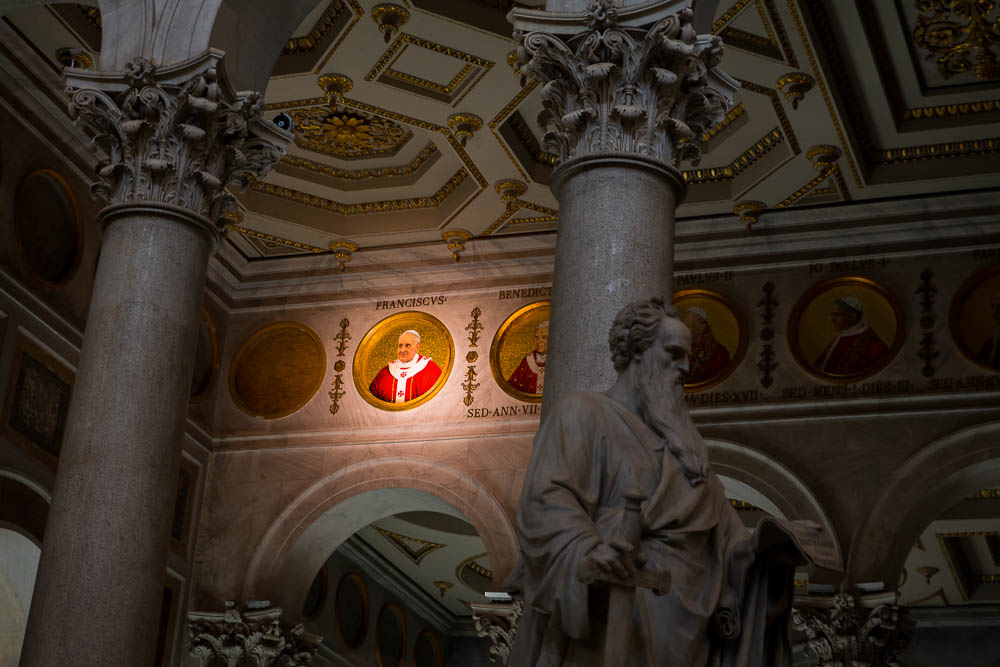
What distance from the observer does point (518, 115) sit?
12820 mm

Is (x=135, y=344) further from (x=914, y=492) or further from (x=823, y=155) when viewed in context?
(x=914, y=492)

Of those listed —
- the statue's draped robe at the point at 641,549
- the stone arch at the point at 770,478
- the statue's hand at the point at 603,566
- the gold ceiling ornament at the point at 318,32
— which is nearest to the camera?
the statue's hand at the point at 603,566

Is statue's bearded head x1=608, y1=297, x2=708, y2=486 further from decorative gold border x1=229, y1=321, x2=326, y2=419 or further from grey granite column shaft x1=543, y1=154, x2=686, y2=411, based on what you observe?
decorative gold border x1=229, y1=321, x2=326, y2=419

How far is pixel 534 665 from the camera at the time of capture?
4.00 m

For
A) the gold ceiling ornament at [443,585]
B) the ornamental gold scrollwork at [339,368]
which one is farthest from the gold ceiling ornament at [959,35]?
the gold ceiling ornament at [443,585]

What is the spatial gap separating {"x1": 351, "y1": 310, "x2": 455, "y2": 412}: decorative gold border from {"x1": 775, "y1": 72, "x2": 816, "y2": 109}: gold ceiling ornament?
393cm

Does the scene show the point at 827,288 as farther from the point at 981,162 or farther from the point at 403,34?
the point at 403,34

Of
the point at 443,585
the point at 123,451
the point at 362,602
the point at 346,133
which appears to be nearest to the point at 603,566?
the point at 123,451

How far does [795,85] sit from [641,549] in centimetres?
824

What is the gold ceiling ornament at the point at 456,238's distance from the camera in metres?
14.0

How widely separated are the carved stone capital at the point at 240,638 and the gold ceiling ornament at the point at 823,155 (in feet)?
19.6

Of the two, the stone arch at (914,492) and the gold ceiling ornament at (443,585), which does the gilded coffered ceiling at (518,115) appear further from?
the gold ceiling ornament at (443,585)

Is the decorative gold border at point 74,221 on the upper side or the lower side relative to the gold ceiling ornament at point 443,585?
upper

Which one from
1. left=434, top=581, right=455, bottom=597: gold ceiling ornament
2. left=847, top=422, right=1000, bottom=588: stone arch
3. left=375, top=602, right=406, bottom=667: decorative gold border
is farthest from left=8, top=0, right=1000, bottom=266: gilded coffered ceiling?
left=434, top=581, right=455, bottom=597: gold ceiling ornament
